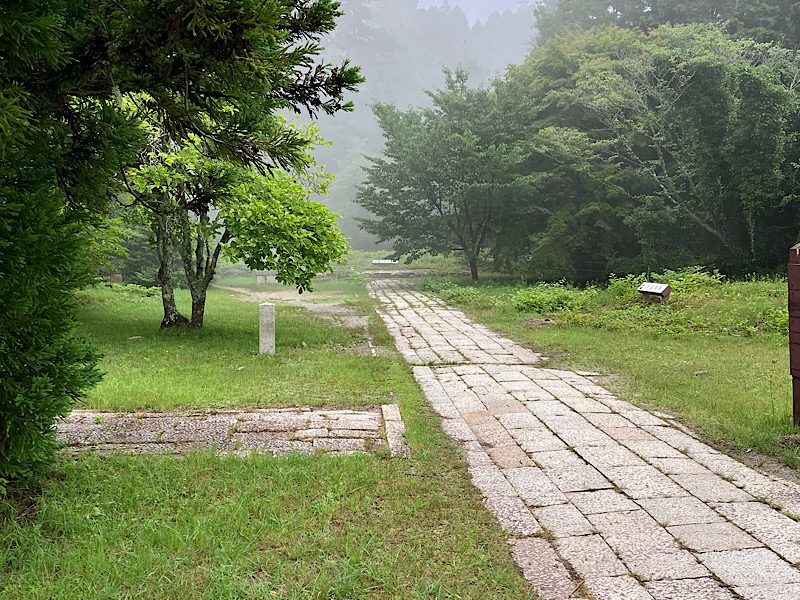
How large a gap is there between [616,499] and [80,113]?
3.58 metres

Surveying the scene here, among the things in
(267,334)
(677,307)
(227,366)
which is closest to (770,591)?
(227,366)

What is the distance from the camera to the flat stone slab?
13.5 feet

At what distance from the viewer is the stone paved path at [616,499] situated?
2.57m

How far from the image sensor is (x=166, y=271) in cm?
963

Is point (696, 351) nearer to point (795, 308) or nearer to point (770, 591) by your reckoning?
point (795, 308)

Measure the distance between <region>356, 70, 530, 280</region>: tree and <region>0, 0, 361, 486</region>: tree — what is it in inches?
676

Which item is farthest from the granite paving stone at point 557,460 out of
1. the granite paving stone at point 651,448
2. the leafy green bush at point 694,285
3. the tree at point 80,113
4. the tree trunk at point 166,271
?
the leafy green bush at point 694,285

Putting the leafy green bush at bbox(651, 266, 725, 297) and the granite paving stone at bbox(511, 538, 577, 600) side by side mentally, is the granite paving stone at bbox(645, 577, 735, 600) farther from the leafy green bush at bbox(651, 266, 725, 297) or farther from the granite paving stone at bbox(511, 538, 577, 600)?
the leafy green bush at bbox(651, 266, 725, 297)

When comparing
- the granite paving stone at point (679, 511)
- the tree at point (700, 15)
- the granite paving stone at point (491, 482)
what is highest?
the tree at point (700, 15)

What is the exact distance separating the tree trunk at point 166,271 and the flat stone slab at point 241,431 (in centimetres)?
503

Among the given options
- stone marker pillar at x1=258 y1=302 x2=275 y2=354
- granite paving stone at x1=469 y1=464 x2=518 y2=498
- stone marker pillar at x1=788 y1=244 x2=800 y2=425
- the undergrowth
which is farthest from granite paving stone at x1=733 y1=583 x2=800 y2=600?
the undergrowth

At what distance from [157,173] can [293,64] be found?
617 cm

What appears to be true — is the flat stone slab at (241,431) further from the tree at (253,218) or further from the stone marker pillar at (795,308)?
the tree at (253,218)

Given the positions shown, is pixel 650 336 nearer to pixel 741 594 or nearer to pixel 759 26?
pixel 741 594
